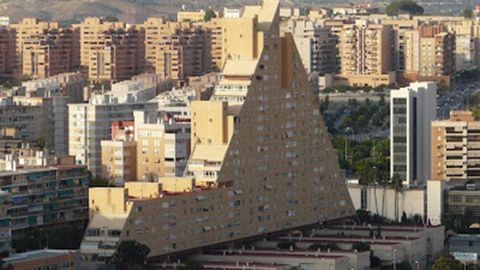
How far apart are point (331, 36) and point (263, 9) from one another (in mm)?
33893

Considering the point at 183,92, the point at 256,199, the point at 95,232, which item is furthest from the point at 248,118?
the point at 183,92

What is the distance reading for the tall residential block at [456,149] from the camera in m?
40.4

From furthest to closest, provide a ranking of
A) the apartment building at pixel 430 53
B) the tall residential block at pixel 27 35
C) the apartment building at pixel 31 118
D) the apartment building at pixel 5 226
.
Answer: the apartment building at pixel 430 53
the tall residential block at pixel 27 35
the apartment building at pixel 31 118
the apartment building at pixel 5 226

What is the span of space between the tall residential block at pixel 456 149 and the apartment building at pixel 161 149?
15.4 ft

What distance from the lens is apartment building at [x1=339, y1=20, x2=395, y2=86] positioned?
67125mm

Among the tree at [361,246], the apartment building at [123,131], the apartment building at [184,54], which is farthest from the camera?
the apartment building at [184,54]

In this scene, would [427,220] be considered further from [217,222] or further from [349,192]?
[217,222]

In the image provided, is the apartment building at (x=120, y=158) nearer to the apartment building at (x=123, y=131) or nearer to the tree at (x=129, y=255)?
the apartment building at (x=123, y=131)

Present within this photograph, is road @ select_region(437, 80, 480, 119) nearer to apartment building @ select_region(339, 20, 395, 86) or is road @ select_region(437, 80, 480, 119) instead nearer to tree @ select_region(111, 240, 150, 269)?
apartment building @ select_region(339, 20, 395, 86)

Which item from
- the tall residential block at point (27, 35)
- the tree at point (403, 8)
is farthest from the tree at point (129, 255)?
the tree at point (403, 8)

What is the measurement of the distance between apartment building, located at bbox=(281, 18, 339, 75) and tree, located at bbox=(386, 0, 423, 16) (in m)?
17.2

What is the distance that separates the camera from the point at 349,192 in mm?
38312

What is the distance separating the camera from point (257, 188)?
112 feet

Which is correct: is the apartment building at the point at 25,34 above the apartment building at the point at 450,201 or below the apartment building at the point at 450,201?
above
